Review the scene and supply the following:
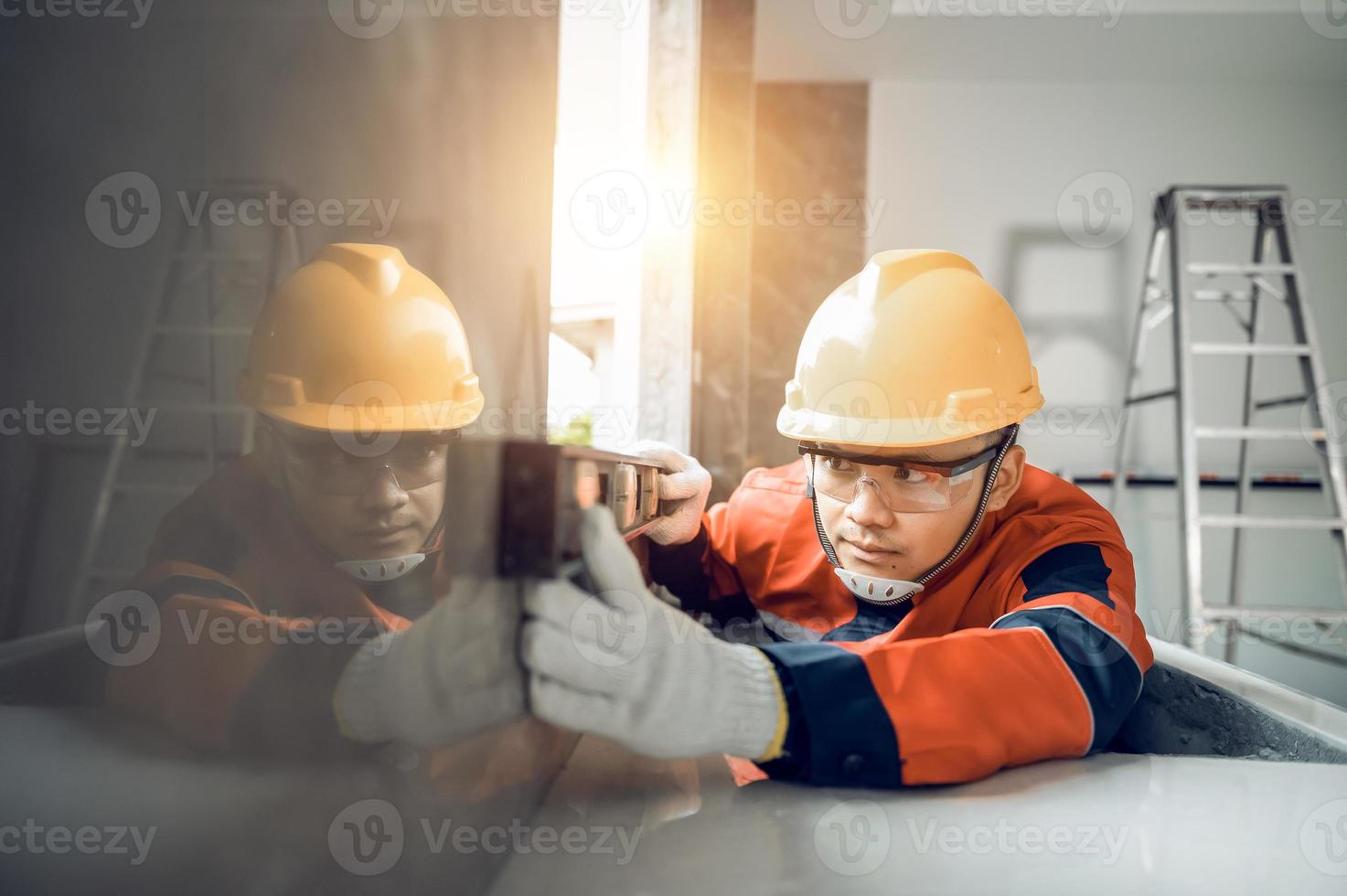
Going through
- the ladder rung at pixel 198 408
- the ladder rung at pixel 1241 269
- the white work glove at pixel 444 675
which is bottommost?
the white work glove at pixel 444 675

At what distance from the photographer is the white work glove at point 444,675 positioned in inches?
11.8

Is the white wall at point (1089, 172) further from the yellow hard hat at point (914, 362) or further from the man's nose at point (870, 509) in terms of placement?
the man's nose at point (870, 509)

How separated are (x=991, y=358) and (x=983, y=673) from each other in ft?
1.56

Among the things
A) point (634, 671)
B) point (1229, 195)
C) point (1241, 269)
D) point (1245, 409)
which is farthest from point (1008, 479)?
point (1245, 409)

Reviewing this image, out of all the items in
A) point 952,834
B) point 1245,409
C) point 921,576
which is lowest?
point 952,834

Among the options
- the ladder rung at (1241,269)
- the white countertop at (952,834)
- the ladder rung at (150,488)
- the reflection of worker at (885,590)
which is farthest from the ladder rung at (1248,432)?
the ladder rung at (150,488)

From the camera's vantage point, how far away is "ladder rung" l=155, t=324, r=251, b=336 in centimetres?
19

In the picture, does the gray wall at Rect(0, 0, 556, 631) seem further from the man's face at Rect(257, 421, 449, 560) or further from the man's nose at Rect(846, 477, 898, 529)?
the man's nose at Rect(846, 477, 898, 529)

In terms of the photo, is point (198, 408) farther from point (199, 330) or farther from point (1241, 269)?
Result: point (1241, 269)

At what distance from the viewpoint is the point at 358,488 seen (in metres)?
0.27

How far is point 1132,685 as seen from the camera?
2.48ft

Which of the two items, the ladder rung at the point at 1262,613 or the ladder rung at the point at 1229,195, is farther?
the ladder rung at the point at 1229,195

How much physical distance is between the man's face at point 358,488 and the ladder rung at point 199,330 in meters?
0.03

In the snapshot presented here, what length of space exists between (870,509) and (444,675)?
0.70 metres
